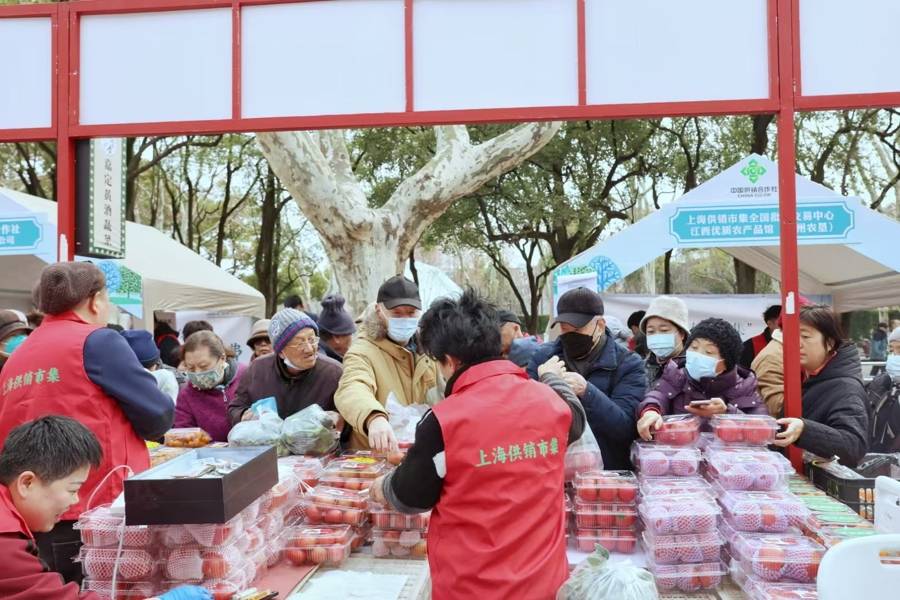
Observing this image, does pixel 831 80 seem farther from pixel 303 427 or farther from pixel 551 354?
pixel 303 427

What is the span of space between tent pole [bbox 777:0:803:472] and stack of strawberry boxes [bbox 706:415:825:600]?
0.42 m

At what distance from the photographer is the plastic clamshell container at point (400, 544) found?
8.04ft

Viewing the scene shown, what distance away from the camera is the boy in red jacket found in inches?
64.2

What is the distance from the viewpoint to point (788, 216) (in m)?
3.02

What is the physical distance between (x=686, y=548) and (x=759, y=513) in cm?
27

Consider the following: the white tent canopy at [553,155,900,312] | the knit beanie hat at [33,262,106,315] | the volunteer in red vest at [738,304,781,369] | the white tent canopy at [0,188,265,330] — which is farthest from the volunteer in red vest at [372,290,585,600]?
the white tent canopy at [0,188,265,330]

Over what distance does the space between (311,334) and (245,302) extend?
991 cm

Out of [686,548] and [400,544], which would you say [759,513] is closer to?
[686,548]

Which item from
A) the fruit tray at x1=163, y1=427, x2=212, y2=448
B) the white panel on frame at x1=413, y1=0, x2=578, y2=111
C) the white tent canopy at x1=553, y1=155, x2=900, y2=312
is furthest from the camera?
the white tent canopy at x1=553, y1=155, x2=900, y2=312

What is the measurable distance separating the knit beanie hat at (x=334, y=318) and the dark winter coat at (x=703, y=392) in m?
2.50

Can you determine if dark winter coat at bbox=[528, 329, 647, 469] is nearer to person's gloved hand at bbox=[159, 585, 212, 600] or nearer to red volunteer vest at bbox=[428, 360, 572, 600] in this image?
red volunteer vest at bbox=[428, 360, 572, 600]

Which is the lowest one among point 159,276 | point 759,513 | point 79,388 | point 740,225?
point 759,513

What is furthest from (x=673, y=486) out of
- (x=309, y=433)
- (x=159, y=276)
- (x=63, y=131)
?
(x=159, y=276)

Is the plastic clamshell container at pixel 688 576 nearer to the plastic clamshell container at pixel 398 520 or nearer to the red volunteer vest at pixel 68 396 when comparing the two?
the plastic clamshell container at pixel 398 520
